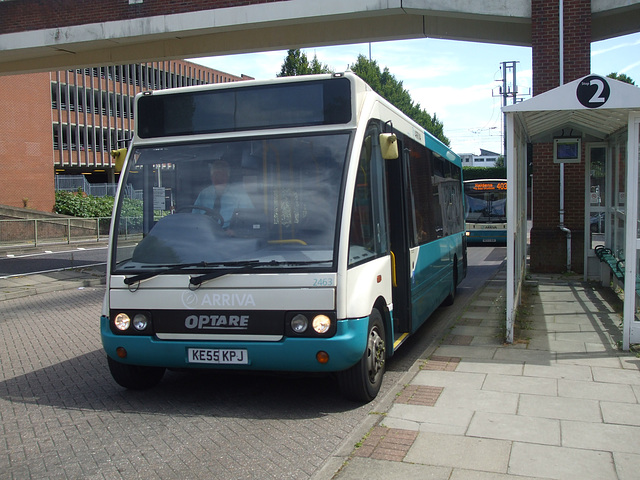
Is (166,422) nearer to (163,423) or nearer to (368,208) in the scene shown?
(163,423)

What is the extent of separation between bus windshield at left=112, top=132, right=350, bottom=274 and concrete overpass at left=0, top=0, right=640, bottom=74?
10744 millimetres

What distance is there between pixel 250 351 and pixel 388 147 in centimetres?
214

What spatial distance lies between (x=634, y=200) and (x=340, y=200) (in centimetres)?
366

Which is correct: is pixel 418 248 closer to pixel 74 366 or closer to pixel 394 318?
pixel 394 318

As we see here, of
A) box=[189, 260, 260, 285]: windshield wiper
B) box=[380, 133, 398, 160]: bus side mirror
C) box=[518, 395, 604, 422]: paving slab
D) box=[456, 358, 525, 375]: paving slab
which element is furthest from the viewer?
box=[456, 358, 525, 375]: paving slab

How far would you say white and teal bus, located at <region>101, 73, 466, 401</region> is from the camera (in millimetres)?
5277

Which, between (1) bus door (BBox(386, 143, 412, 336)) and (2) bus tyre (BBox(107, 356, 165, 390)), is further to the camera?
(1) bus door (BBox(386, 143, 412, 336))

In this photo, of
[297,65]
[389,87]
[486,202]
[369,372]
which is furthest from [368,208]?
[389,87]

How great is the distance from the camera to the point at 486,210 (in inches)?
1055

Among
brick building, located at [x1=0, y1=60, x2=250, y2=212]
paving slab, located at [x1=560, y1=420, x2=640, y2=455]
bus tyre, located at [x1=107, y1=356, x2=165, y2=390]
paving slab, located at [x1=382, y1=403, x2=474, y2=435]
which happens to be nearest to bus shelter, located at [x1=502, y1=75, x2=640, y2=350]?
paving slab, located at [x1=560, y1=420, x2=640, y2=455]

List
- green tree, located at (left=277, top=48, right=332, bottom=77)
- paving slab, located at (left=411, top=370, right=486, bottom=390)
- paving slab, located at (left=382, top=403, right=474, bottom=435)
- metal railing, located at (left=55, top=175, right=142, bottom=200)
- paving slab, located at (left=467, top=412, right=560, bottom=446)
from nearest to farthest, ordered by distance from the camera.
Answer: paving slab, located at (left=467, top=412, right=560, bottom=446), paving slab, located at (left=382, top=403, right=474, bottom=435), paving slab, located at (left=411, top=370, right=486, bottom=390), green tree, located at (left=277, top=48, right=332, bottom=77), metal railing, located at (left=55, top=175, right=142, bottom=200)

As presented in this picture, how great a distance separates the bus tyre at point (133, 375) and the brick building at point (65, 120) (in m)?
35.5

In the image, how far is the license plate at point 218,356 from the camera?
5.39 metres

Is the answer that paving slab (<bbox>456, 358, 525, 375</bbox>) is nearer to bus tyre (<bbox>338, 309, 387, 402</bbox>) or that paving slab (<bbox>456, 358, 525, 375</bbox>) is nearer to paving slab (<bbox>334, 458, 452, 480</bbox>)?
bus tyre (<bbox>338, 309, 387, 402</bbox>)
